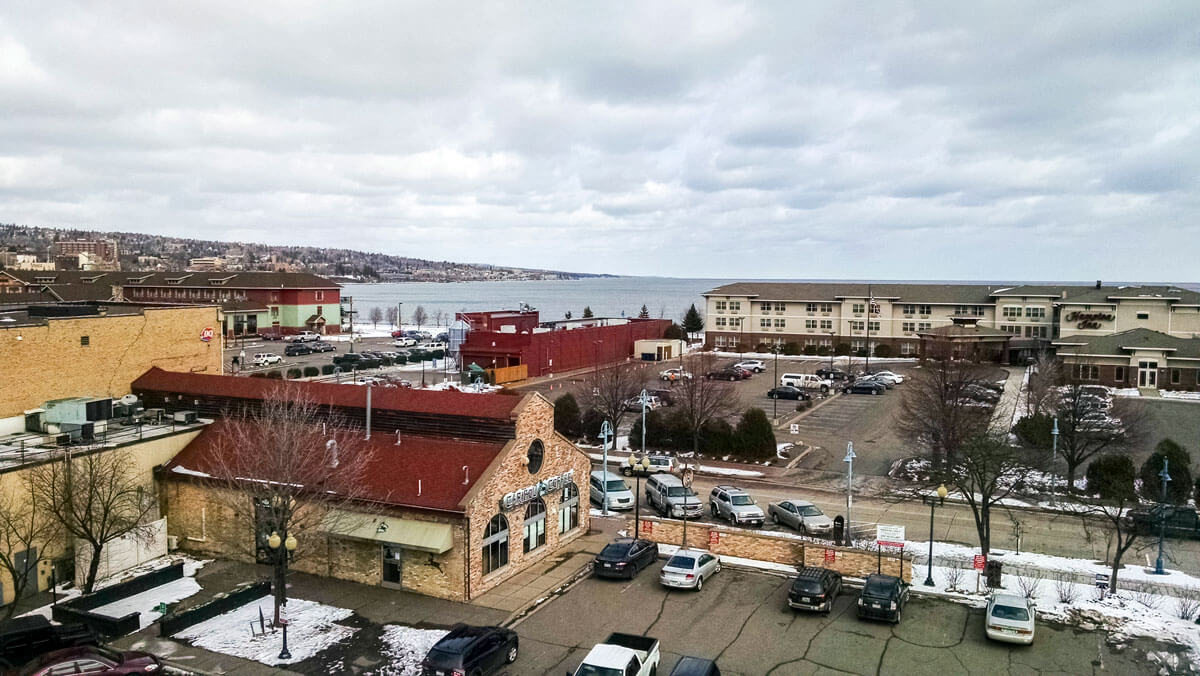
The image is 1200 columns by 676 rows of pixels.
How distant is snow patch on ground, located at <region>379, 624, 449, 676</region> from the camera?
17.6 meters

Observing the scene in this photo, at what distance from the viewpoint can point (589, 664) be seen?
15781 mm

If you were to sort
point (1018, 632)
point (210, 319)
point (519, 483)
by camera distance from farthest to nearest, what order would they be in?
1. point (210, 319)
2. point (519, 483)
3. point (1018, 632)

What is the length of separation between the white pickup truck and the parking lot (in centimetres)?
107

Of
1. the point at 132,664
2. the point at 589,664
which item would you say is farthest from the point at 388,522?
the point at 589,664

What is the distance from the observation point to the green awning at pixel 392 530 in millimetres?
21734

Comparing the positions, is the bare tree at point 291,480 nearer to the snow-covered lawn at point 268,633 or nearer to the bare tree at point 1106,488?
the snow-covered lawn at point 268,633

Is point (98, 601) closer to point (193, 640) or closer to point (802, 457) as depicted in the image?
point (193, 640)

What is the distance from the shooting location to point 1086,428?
36.1 m

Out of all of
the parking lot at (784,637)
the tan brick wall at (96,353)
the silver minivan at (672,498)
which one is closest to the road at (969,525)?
the silver minivan at (672,498)

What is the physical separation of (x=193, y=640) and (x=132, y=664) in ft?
8.33

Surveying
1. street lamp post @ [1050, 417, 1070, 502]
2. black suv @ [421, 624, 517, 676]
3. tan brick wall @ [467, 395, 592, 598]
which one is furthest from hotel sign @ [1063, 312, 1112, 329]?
black suv @ [421, 624, 517, 676]

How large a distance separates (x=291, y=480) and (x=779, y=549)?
1503 cm

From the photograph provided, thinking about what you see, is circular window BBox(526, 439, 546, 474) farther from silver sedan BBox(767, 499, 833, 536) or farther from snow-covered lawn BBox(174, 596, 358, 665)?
silver sedan BBox(767, 499, 833, 536)

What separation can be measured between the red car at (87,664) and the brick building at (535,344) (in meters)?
50.2
